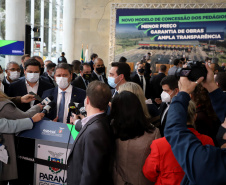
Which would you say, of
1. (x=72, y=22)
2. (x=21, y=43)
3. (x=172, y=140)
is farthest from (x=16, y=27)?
(x=172, y=140)

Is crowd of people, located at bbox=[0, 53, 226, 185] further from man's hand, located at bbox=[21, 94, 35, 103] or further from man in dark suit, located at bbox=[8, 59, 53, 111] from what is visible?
man in dark suit, located at bbox=[8, 59, 53, 111]

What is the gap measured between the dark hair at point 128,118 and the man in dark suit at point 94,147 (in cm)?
10

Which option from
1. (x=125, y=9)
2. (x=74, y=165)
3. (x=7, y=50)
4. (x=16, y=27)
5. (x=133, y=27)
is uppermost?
(x=125, y=9)

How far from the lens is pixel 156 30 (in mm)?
14781

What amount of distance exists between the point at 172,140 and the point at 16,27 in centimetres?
970

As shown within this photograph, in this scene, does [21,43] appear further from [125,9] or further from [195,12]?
[195,12]

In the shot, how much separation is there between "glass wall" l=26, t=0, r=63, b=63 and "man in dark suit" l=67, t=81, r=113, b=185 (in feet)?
35.8

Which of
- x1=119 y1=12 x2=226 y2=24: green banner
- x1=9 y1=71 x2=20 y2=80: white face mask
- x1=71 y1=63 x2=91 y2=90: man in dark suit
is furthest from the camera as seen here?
x1=119 y1=12 x2=226 y2=24: green banner

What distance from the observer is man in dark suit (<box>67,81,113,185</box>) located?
1926 mm

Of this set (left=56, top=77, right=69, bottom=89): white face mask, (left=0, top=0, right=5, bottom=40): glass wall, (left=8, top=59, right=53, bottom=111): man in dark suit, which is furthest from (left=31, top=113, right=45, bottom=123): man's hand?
(left=0, top=0, right=5, bottom=40): glass wall

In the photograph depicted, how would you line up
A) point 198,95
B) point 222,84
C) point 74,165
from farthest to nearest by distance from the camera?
1. point 222,84
2. point 198,95
3. point 74,165

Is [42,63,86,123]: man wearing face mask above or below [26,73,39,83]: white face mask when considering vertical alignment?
below

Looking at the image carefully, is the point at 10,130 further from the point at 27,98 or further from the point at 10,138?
the point at 27,98

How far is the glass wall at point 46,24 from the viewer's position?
1271 centimetres
